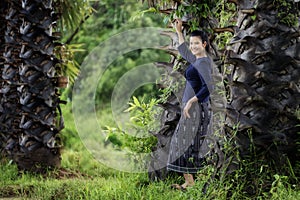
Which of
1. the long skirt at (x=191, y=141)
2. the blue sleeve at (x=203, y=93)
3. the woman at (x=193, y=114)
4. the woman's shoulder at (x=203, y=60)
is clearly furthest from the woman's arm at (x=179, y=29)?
the long skirt at (x=191, y=141)

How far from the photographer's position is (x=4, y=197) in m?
6.19

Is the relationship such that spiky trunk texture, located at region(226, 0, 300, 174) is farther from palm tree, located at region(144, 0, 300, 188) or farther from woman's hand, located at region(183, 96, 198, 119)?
woman's hand, located at region(183, 96, 198, 119)

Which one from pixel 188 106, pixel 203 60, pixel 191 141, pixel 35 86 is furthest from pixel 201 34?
pixel 35 86

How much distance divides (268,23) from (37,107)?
13.7 ft

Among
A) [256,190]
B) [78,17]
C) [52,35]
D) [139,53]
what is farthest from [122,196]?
[139,53]

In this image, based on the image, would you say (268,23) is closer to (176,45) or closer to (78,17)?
(176,45)

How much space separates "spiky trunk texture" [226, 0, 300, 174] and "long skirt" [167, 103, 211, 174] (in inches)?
35.8

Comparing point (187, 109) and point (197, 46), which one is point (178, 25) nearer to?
point (197, 46)

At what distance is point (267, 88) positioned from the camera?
4.29 meters

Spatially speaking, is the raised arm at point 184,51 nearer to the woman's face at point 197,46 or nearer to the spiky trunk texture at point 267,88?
the woman's face at point 197,46

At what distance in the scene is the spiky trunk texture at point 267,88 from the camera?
14.0ft

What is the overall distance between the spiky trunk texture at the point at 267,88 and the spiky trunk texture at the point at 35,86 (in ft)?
12.4

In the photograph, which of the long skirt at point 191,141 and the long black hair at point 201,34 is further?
the long skirt at point 191,141

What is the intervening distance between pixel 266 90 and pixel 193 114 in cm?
117
